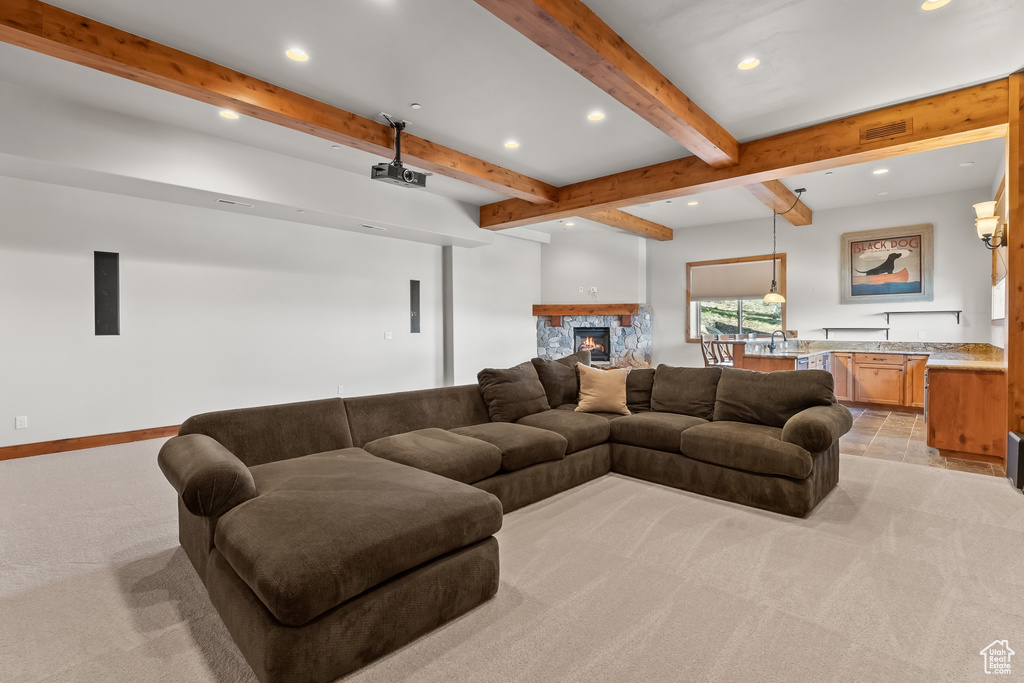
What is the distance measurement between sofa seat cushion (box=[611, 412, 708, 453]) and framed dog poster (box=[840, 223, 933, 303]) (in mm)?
5057

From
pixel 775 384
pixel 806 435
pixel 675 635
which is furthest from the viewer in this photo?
pixel 775 384

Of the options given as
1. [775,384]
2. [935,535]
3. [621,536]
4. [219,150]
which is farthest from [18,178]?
[935,535]

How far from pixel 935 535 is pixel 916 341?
5328 mm

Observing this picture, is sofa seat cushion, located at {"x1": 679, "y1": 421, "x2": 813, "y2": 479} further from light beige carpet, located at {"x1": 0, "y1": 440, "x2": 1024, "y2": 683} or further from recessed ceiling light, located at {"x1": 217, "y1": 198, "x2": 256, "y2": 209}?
recessed ceiling light, located at {"x1": 217, "y1": 198, "x2": 256, "y2": 209}

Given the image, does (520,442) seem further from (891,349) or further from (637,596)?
(891,349)

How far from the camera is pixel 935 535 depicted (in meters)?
2.67

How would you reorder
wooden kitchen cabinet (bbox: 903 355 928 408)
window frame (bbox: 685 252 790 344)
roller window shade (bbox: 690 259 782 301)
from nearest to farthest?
wooden kitchen cabinet (bbox: 903 355 928 408)
window frame (bbox: 685 252 790 344)
roller window shade (bbox: 690 259 782 301)

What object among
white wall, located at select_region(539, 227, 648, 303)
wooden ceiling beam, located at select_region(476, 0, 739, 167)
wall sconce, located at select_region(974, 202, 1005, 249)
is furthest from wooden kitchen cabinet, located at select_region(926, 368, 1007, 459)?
white wall, located at select_region(539, 227, 648, 303)

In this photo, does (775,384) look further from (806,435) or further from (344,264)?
(344,264)

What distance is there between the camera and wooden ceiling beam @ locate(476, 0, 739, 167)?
2.46 meters

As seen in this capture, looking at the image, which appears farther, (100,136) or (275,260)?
(275,260)

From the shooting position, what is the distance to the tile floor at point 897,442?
4.06 metres

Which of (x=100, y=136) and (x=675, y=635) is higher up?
(x=100, y=136)

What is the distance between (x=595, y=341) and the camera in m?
9.13
